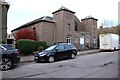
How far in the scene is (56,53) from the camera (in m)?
17.9

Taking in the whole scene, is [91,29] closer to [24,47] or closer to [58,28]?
[58,28]

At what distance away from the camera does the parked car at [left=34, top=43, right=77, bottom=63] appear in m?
17.1

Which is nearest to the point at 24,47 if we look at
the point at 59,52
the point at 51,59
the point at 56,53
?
the point at 59,52

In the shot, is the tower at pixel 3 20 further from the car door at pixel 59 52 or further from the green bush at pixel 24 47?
the car door at pixel 59 52

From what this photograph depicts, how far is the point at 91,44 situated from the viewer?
158ft

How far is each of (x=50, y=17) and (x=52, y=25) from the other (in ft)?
7.69

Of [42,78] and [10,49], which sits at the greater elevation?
[10,49]

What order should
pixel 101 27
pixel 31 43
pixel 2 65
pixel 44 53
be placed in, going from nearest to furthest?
pixel 2 65, pixel 44 53, pixel 31 43, pixel 101 27

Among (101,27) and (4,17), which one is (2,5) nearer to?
(4,17)

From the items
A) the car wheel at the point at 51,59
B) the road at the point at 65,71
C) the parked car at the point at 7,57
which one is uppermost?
the parked car at the point at 7,57

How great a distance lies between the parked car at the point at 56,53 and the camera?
1714 cm

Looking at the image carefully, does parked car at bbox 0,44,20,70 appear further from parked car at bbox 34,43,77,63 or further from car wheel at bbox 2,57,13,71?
parked car at bbox 34,43,77,63

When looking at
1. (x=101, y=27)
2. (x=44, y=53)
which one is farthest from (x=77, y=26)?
(x=44, y=53)

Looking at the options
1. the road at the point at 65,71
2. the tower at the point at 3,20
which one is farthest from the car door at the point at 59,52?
the tower at the point at 3,20
